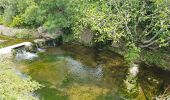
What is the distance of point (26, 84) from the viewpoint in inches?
544

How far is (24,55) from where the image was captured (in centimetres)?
2791

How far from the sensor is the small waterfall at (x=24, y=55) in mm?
27103

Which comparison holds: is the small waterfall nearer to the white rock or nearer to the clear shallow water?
the clear shallow water

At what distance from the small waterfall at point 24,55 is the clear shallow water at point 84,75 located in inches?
28.5

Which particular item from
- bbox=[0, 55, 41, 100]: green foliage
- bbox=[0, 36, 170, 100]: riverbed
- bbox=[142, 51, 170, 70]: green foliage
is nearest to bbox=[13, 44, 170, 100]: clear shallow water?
bbox=[0, 36, 170, 100]: riverbed

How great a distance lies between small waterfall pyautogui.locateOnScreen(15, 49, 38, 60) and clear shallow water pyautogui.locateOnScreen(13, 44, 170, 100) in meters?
0.72

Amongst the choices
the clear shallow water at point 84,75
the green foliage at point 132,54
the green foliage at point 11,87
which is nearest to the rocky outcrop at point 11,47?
the clear shallow water at point 84,75

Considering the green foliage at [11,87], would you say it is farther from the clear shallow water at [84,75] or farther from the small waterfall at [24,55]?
the small waterfall at [24,55]

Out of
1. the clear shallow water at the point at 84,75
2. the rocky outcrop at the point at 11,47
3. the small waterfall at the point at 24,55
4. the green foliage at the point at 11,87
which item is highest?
the green foliage at the point at 11,87

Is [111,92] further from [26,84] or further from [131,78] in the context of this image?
[26,84]

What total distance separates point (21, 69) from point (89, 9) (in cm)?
760

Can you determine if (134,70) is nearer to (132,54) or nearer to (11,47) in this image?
(132,54)

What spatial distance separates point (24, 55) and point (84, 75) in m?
7.18

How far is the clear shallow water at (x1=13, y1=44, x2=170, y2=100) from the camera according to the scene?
68.5 feet
